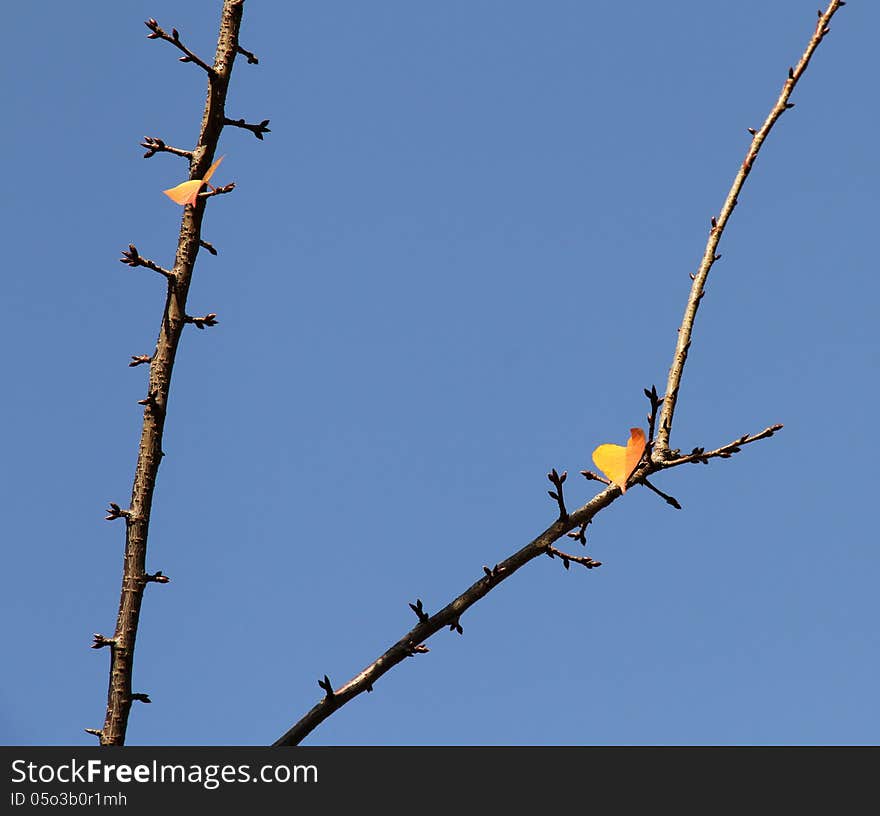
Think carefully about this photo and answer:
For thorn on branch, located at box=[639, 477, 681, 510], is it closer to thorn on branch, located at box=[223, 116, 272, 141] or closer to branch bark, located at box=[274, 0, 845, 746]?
branch bark, located at box=[274, 0, 845, 746]

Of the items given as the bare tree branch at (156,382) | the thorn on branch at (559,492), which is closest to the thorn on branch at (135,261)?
the bare tree branch at (156,382)

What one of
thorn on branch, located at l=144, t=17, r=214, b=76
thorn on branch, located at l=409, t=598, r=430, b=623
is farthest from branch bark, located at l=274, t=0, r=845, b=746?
thorn on branch, located at l=144, t=17, r=214, b=76

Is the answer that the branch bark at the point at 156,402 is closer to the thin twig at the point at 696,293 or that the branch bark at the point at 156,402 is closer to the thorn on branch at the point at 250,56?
the thorn on branch at the point at 250,56

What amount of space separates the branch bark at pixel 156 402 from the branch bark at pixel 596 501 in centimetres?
106

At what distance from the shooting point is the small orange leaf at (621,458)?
4426 millimetres

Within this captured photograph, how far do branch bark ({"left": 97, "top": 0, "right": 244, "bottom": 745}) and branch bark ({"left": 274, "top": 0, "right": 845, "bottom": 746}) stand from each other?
106cm

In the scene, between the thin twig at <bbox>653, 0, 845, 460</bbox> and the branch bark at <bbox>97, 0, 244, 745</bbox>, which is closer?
the thin twig at <bbox>653, 0, 845, 460</bbox>

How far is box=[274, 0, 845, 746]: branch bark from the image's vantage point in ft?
14.4

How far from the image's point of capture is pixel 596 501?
4531 mm

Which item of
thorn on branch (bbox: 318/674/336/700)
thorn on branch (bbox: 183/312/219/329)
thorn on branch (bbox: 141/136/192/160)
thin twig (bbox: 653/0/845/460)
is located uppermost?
thorn on branch (bbox: 141/136/192/160)

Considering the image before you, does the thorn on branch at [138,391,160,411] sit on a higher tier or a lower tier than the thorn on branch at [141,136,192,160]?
lower
